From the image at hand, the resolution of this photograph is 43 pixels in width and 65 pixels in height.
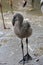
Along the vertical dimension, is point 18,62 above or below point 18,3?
below

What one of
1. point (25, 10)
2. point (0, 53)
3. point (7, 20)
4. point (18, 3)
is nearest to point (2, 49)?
point (0, 53)

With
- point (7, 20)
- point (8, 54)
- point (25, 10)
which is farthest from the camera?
point (25, 10)

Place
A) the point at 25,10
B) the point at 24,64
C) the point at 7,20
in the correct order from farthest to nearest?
the point at 25,10, the point at 7,20, the point at 24,64

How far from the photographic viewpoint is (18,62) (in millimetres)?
3631

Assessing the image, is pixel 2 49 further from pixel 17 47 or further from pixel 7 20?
pixel 7 20

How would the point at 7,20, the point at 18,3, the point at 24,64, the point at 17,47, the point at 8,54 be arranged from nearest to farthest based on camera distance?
1. the point at 24,64
2. the point at 8,54
3. the point at 17,47
4. the point at 7,20
5. the point at 18,3

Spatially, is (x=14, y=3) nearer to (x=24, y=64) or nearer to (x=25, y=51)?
(x=25, y=51)

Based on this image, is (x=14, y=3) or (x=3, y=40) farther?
(x=14, y=3)

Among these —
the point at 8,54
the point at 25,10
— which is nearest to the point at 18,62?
the point at 8,54

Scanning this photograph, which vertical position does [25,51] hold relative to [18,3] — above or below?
below

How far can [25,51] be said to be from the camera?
400 centimetres

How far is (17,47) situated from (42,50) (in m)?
0.47

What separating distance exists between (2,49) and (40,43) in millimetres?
739

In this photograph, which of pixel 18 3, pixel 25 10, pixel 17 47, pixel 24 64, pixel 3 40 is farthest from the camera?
pixel 18 3
